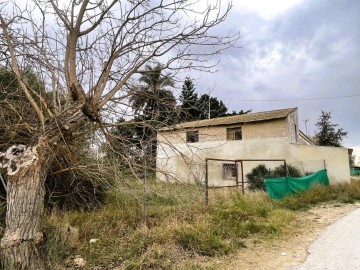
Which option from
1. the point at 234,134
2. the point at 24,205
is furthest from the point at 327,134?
the point at 24,205

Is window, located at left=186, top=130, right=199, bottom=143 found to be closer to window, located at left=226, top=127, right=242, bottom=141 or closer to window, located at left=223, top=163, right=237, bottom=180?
window, located at left=226, top=127, right=242, bottom=141

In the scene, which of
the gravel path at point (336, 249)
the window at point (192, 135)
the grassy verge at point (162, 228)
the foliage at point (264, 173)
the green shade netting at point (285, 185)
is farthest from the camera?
the foliage at point (264, 173)

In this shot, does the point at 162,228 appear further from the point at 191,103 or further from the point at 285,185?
the point at 285,185

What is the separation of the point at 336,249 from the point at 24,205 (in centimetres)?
569

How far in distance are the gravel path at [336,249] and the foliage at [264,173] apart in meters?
10.2

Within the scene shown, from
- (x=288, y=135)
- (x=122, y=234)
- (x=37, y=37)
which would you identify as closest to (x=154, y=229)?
(x=122, y=234)

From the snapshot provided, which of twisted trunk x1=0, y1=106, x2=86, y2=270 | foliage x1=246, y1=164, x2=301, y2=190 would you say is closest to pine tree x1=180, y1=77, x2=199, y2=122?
twisted trunk x1=0, y1=106, x2=86, y2=270

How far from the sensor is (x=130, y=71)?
618 centimetres

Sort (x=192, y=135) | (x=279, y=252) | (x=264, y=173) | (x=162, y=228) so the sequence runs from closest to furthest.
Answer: (x=279, y=252) < (x=162, y=228) < (x=192, y=135) < (x=264, y=173)

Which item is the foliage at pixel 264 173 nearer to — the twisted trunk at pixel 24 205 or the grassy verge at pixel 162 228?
the grassy verge at pixel 162 228

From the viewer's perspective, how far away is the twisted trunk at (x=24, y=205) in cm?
428

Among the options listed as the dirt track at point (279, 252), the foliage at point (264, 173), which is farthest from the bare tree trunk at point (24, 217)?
the foliage at point (264, 173)

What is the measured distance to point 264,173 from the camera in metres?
20.5

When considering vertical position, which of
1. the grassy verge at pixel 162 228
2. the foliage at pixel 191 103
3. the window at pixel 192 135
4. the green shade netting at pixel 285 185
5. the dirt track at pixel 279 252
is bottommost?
the dirt track at pixel 279 252
